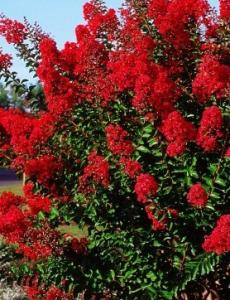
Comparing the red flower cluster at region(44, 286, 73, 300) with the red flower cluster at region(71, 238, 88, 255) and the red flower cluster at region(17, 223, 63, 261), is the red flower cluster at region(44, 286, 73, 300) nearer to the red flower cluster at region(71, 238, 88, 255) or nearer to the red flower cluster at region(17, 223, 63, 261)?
the red flower cluster at region(71, 238, 88, 255)

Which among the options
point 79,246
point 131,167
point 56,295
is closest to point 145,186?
point 131,167

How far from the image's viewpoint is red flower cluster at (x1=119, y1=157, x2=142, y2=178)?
436 cm

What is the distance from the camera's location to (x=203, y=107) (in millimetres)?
4910

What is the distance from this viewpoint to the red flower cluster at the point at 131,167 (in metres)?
4.36

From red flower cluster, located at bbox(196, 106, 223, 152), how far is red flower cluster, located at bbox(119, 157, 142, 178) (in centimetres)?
43

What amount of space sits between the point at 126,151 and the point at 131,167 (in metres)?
0.13

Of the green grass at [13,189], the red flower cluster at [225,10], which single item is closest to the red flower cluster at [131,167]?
the red flower cluster at [225,10]

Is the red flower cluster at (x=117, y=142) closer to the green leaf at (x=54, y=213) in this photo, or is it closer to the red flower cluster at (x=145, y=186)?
the red flower cluster at (x=145, y=186)

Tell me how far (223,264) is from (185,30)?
185cm

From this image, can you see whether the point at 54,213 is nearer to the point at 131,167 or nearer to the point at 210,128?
the point at 131,167

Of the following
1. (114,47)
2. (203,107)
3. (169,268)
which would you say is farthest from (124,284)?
(114,47)

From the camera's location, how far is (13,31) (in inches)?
213

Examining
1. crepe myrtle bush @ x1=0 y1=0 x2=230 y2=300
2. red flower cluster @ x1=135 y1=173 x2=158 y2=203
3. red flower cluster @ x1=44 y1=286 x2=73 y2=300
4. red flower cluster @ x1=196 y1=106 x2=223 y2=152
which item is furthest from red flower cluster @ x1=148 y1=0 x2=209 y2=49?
red flower cluster @ x1=44 y1=286 x2=73 y2=300

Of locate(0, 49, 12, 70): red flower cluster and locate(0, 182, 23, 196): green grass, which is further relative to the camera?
locate(0, 182, 23, 196): green grass
